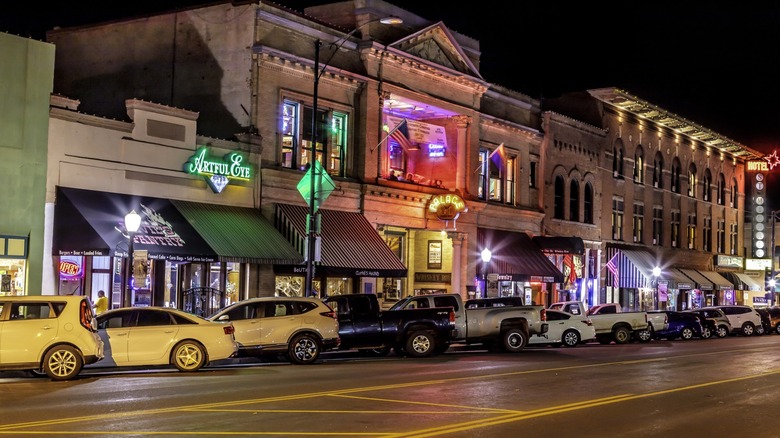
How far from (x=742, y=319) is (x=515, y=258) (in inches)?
483

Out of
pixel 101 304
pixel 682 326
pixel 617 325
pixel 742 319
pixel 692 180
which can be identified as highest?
pixel 692 180

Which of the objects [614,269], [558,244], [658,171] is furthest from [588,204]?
[658,171]

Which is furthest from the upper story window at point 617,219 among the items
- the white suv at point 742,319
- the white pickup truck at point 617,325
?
the white pickup truck at point 617,325

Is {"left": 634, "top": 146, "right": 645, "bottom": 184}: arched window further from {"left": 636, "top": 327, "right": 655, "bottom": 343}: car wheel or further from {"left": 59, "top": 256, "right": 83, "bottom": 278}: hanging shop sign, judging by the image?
{"left": 59, "top": 256, "right": 83, "bottom": 278}: hanging shop sign

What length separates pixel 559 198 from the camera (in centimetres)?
5062

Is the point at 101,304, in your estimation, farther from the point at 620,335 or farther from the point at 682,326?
the point at 682,326

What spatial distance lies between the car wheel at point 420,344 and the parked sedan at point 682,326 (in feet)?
58.5

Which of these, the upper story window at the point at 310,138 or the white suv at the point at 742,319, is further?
the white suv at the point at 742,319

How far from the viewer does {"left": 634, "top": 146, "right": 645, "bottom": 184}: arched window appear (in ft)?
190

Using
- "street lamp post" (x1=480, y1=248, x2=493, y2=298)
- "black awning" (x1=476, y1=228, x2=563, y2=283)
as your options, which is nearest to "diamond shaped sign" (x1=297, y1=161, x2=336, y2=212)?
"street lamp post" (x1=480, y1=248, x2=493, y2=298)

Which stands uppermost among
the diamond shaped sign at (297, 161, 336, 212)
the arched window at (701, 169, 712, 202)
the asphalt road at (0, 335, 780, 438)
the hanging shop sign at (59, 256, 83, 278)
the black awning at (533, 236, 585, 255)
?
the arched window at (701, 169, 712, 202)

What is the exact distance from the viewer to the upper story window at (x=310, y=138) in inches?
1347

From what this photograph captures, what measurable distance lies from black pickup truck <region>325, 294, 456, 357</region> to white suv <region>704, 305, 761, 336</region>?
2394cm

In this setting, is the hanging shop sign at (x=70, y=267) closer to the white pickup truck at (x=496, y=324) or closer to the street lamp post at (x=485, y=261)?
the white pickup truck at (x=496, y=324)
